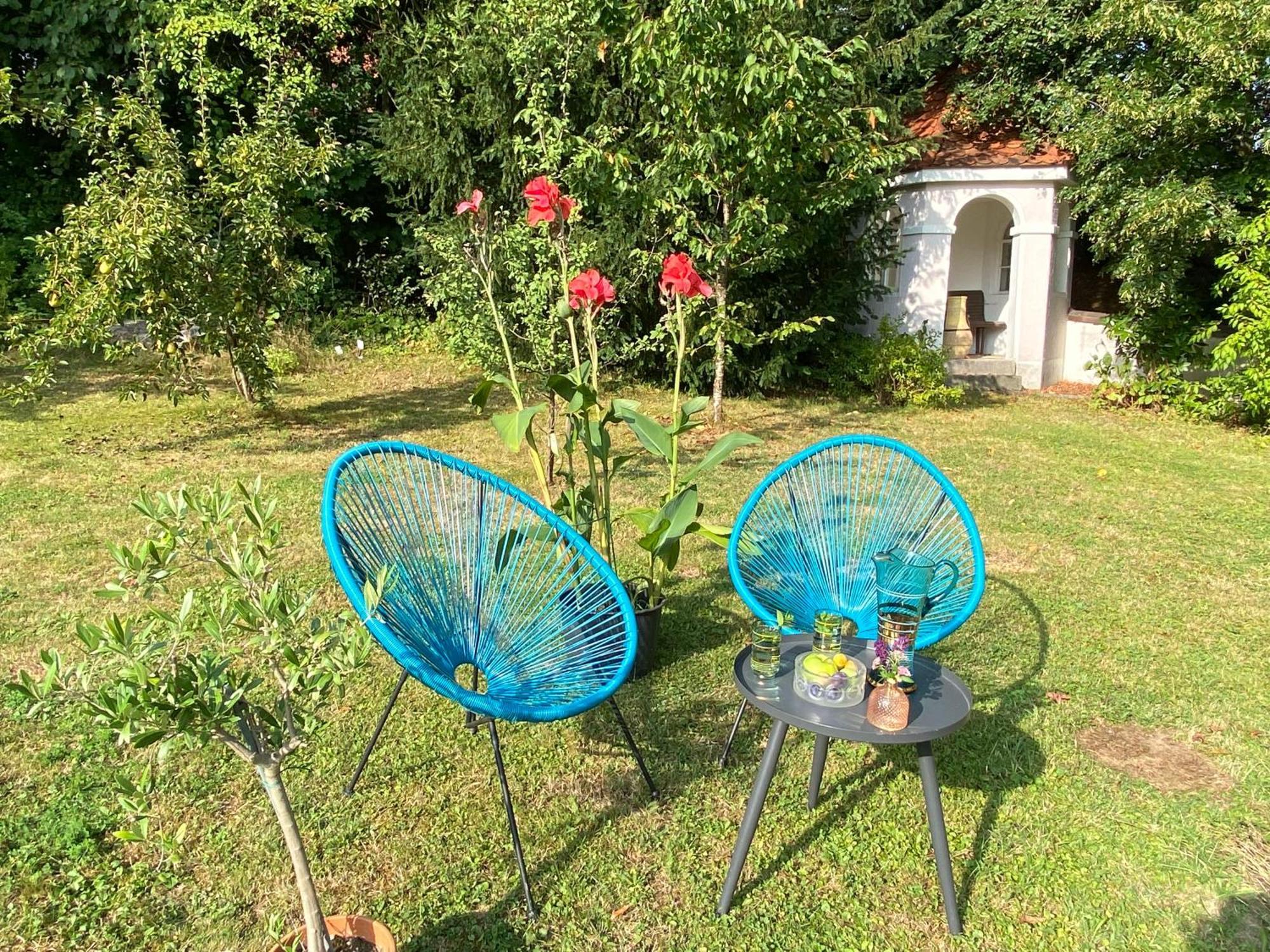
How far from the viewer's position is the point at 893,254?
958cm

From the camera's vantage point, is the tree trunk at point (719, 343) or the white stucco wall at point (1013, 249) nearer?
the tree trunk at point (719, 343)

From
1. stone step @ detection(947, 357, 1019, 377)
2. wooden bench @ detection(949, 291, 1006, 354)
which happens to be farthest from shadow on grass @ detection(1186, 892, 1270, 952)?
wooden bench @ detection(949, 291, 1006, 354)

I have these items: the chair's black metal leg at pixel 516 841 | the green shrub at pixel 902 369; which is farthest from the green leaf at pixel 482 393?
the green shrub at pixel 902 369

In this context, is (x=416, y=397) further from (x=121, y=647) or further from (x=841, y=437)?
(x=121, y=647)

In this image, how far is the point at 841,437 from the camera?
283 centimetres

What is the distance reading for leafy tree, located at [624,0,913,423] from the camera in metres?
5.60

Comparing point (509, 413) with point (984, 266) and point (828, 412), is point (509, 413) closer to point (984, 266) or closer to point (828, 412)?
point (828, 412)

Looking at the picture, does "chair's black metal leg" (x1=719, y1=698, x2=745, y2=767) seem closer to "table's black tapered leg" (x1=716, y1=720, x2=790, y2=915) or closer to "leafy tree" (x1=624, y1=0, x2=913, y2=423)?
"table's black tapered leg" (x1=716, y1=720, x2=790, y2=915)

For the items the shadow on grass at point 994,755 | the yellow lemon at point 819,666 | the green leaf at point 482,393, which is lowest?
the shadow on grass at point 994,755

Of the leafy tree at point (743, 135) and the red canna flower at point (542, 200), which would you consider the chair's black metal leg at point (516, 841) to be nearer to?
the red canna flower at point (542, 200)

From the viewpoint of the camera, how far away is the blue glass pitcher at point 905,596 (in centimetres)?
195

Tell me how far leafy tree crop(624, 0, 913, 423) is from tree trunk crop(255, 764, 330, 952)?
17.4 ft

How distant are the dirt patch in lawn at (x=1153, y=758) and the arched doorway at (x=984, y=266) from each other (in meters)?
9.28

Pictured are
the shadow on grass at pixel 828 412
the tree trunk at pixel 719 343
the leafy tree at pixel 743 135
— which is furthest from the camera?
the shadow on grass at pixel 828 412
